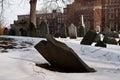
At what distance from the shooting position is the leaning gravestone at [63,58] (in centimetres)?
859

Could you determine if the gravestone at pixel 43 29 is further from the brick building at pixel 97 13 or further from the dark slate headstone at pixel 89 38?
the brick building at pixel 97 13

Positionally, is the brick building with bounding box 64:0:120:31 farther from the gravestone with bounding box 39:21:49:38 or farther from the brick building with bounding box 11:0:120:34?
the gravestone with bounding box 39:21:49:38

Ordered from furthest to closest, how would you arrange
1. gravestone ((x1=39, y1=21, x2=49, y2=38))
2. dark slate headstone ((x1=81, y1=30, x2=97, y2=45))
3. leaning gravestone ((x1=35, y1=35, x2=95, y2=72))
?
gravestone ((x1=39, y1=21, x2=49, y2=38)) < dark slate headstone ((x1=81, y1=30, x2=97, y2=45)) < leaning gravestone ((x1=35, y1=35, x2=95, y2=72))

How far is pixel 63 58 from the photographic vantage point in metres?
8.69

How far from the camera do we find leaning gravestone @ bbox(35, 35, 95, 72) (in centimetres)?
859

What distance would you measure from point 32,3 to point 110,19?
4991 cm

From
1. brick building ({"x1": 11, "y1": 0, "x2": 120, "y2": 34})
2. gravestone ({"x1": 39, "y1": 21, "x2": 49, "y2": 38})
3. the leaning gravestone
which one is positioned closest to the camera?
the leaning gravestone

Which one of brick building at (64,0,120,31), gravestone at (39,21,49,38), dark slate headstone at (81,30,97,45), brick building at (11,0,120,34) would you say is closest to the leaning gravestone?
dark slate headstone at (81,30,97,45)

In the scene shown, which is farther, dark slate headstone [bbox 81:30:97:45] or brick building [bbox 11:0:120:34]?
brick building [bbox 11:0:120:34]

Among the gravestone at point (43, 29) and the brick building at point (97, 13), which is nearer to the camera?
the gravestone at point (43, 29)

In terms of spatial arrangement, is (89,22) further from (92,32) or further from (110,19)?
(92,32)

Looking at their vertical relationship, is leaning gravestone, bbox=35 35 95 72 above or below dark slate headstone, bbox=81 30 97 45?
above

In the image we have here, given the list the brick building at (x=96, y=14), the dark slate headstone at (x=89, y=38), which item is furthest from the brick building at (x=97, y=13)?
the dark slate headstone at (x=89, y=38)

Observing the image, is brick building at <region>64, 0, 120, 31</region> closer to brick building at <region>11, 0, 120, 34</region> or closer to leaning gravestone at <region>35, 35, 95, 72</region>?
brick building at <region>11, 0, 120, 34</region>
